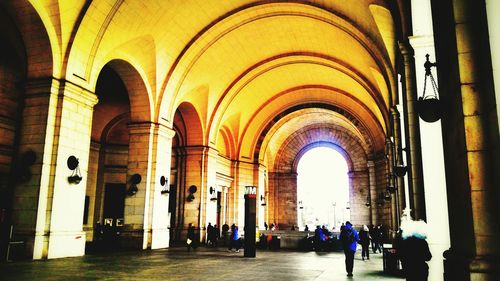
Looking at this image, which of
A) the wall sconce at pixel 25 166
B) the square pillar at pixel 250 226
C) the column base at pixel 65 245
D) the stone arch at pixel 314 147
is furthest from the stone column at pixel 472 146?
the stone arch at pixel 314 147

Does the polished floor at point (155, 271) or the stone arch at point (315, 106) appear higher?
the stone arch at point (315, 106)

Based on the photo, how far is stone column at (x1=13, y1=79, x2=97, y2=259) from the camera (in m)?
10.6

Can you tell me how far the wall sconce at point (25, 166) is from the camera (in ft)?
35.4

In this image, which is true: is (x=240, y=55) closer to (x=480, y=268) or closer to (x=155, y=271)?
(x=155, y=271)

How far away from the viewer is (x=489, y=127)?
11.8 ft

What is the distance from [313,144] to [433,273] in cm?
2806

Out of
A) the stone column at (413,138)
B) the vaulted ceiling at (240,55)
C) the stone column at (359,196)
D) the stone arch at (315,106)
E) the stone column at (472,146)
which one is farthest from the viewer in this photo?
the stone column at (359,196)

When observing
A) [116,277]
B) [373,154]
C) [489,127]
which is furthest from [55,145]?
[373,154]

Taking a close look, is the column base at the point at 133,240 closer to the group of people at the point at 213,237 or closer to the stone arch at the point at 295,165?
the group of people at the point at 213,237

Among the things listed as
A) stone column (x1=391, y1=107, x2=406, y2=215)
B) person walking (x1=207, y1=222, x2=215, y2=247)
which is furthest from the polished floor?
person walking (x1=207, y1=222, x2=215, y2=247)

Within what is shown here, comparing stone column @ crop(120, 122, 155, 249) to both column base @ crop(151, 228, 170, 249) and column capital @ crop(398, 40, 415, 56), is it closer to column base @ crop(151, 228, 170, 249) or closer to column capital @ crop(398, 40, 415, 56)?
column base @ crop(151, 228, 170, 249)

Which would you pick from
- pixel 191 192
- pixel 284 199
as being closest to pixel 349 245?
pixel 191 192

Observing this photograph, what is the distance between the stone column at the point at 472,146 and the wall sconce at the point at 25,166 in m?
10.7

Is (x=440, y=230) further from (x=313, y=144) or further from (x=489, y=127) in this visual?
(x=313, y=144)
